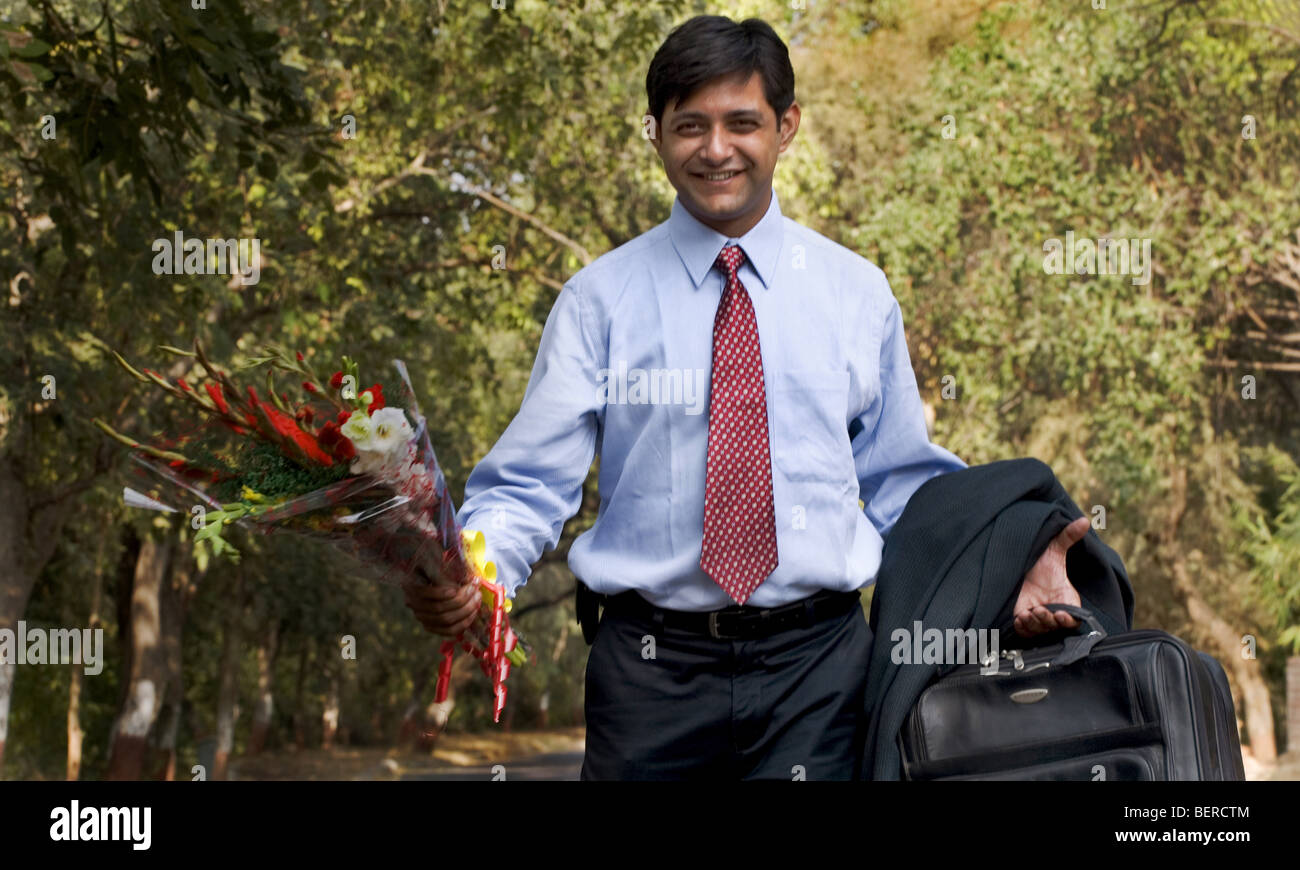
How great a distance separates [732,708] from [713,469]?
44cm

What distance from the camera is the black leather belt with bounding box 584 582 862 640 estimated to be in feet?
10.1

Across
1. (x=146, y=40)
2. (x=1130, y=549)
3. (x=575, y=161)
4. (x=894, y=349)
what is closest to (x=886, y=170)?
(x=575, y=161)

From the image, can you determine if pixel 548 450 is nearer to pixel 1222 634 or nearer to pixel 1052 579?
pixel 1052 579

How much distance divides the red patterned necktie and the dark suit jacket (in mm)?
280

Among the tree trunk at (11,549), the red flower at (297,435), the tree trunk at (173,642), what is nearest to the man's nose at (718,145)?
the red flower at (297,435)

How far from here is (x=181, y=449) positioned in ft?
8.20

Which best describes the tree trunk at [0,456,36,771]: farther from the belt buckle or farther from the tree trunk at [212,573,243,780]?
the tree trunk at [212,573,243,780]

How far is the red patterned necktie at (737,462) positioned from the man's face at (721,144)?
0.14 metres

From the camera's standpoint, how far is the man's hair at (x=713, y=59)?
3.11m

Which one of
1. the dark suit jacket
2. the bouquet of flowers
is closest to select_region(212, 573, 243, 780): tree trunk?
the dark suit jacket

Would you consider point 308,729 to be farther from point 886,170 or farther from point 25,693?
point 886,170

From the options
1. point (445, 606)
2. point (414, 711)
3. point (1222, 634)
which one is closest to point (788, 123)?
point (445, 606)

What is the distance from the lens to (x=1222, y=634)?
2206 centimetres

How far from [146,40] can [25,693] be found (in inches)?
775
